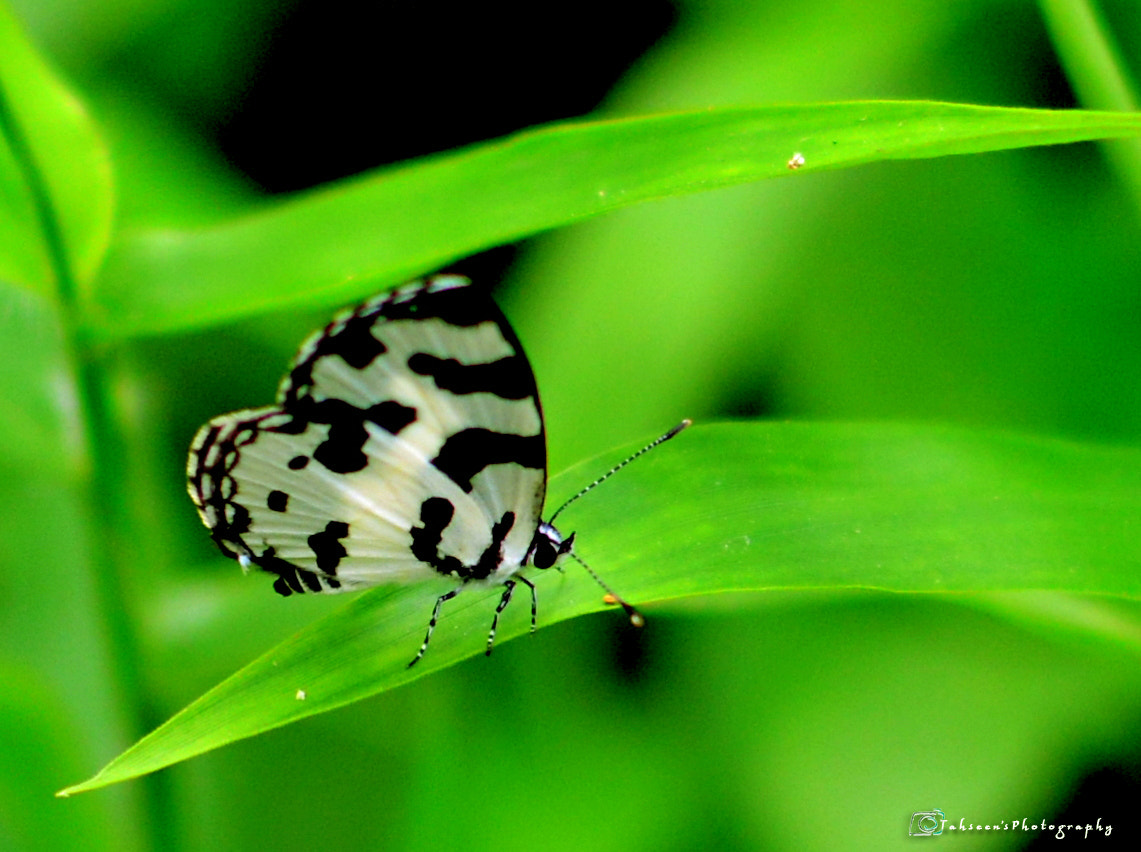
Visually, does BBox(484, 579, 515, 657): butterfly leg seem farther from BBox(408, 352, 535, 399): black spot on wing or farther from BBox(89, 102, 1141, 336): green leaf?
BBox(89, 102, 1141, 336): green leaf

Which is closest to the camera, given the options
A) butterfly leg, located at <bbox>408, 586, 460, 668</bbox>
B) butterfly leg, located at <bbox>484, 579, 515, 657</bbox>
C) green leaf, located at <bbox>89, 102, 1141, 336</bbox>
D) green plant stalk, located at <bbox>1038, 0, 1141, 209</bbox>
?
green leaf, located at <bbox>89, 102, 1141, 336</bbox>

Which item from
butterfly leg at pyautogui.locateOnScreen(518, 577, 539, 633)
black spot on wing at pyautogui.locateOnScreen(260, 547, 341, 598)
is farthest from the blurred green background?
butterfly leg at pyautogui.locateOnScreen(518, 577, 539, 633)

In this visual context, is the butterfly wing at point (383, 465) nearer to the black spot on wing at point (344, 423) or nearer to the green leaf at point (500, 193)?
the black spot on wing at point (344, 423)

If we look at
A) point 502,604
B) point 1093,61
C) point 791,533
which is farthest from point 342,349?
point 1093,61

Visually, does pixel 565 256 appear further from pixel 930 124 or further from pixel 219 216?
pixel 930 124

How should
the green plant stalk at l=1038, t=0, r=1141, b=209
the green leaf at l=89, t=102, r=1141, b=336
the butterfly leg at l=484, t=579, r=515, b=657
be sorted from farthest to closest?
the green plant stalk at l=1038, t=0, r=1141, b=209
the butterfly leg at l=484, t=579, r=515, b=657
the green leaf at l=89, t=102, r=1141, b=336

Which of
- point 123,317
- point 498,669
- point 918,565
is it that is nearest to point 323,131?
point 123,317

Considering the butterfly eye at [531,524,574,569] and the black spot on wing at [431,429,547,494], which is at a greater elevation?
the black spot on wing at [431,429,547,494]
